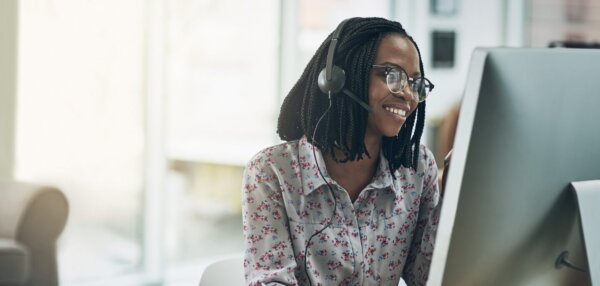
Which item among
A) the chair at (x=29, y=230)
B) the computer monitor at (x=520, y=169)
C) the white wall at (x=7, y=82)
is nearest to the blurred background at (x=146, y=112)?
the white wall at (x=7, y=82)

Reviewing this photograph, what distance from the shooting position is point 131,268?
3.56m

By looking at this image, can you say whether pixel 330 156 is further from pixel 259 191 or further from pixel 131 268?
pixel 131 268

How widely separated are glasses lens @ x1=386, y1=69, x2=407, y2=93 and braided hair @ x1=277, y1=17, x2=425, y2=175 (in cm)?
4

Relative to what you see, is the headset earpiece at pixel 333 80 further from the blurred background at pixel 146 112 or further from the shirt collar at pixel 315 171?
the blurred background at pixel 146 112

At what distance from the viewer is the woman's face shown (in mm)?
1199

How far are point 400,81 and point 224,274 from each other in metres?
0.43

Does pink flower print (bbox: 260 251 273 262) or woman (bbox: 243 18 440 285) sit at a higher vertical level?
woman (bbox: 243 18 440 285)

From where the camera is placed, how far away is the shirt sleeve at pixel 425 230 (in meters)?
1.27

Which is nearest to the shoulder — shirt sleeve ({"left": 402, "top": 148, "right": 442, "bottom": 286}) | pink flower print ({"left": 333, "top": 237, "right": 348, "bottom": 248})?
shirt sleeve ({"left": 402, "top": 148, "right": 442, "bottom": 286})

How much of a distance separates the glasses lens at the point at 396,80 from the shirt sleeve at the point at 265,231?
0.23 meters

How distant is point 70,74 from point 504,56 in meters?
2.69

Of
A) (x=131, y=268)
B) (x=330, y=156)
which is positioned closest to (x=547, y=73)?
(x=330, y=156)

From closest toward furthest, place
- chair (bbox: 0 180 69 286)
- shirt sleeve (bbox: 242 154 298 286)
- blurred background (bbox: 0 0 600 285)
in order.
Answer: shirt sleeve (bbox: 242 154 298 286) < chair (bbox: 0 180 69 286) < blurred background (bbox: 0 0 600 285)

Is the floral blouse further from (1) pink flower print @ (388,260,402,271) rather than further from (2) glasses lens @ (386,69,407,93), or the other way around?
(2) glasses lens @ (386,69,407,93)
